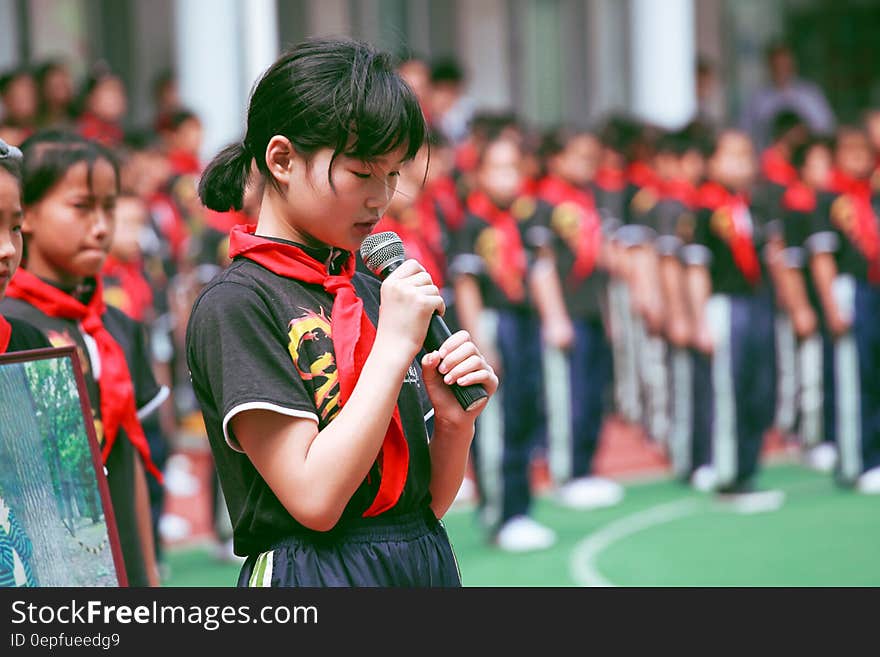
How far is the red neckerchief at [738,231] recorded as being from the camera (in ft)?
20.1

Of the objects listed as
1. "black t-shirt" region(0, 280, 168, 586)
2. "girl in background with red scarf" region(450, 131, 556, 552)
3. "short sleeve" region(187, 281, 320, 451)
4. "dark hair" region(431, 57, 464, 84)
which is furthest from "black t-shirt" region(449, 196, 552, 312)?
"short sleeve" region(187, 281, 320, 451)

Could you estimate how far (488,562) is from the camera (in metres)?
5.26

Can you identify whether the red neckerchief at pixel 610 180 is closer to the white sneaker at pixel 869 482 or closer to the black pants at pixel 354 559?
the white sneaker at pixel 869 482

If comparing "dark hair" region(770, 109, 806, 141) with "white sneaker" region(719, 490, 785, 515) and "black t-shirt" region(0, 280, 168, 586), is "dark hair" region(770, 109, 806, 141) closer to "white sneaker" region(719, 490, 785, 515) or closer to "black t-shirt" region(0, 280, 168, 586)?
"white sneaker" region(719, 490, 785, 515)

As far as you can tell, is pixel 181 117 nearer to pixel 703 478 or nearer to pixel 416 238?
pixel 416 238

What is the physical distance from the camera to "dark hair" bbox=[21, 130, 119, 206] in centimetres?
251

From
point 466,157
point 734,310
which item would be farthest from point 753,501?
point 466,157

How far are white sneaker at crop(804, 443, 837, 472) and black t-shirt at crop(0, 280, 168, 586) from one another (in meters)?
5.27

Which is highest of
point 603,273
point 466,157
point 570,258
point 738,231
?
point 466,157

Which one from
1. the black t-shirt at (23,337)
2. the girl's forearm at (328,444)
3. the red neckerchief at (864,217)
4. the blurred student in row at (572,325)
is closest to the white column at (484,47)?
the blurred student in row at (572,325)

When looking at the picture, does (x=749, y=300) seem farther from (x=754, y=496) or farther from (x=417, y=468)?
(x=417, y=468)

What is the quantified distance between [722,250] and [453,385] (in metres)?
4.60

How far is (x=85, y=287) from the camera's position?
8.47ft

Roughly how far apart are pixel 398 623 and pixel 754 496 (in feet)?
15.5
